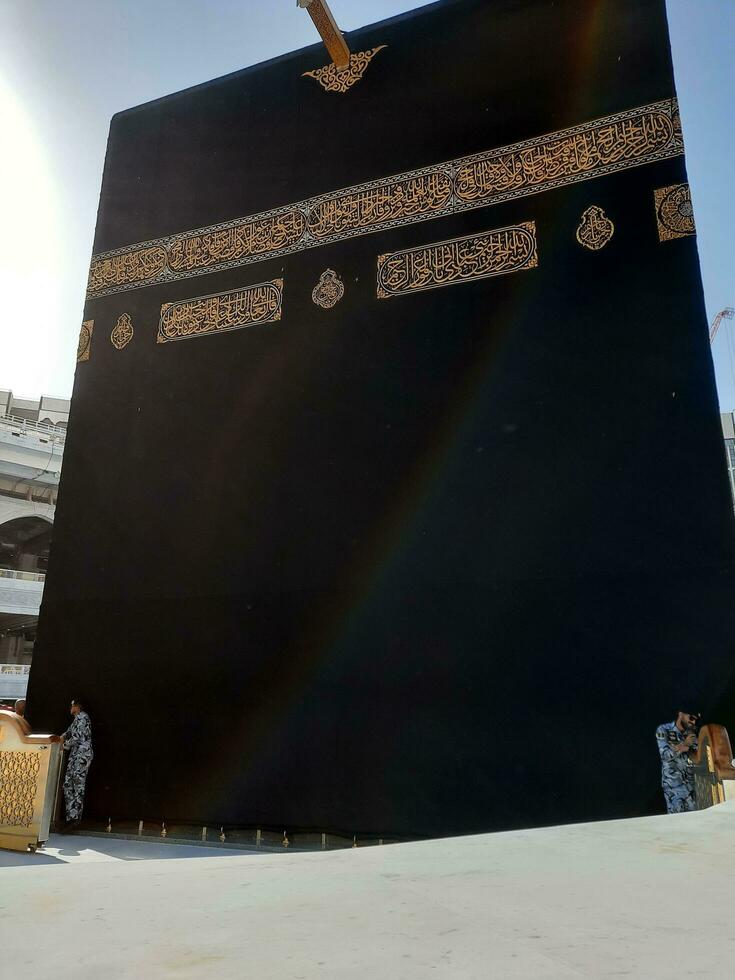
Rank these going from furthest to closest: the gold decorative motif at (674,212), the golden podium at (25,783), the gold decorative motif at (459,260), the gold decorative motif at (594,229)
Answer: the gold decorative motif at (459,260), the gold decorative motif at (594,229), the gold decorative motif at (674,212), the golden podium at (25,783)

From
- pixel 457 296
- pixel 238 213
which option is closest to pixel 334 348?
pixel 457 296

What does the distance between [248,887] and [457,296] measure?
2763 mm

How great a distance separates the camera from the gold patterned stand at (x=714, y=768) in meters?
1.78

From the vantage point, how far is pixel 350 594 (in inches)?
117

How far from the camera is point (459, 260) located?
3223mm

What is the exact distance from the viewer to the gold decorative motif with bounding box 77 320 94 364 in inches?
160

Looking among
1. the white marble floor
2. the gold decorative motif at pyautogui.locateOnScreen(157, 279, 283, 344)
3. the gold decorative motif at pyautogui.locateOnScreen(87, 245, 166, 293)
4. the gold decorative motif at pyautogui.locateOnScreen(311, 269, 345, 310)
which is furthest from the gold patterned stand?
the gold decorative motif at pyautogui.locateOnScreen(87, 245, 166, 293)

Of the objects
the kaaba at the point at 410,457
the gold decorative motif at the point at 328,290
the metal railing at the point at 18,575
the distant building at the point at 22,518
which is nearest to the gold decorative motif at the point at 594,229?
the kaaba at the point at 410,457

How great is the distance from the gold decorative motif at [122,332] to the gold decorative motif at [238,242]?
403 mm

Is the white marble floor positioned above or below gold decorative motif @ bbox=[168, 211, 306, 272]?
below

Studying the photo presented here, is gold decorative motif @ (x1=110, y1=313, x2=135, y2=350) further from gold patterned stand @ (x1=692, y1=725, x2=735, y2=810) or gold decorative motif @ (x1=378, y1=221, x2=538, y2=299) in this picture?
gold patterned stand @ (x1=692, y1=725, x2=735, y2=810)

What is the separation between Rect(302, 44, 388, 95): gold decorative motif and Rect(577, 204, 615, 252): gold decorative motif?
1.53m

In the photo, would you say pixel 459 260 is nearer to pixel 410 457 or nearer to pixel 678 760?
pixel 410 457

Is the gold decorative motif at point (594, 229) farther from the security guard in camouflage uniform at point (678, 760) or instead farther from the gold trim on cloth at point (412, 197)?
the security guard in camouflage uniform at point (678, 760)
